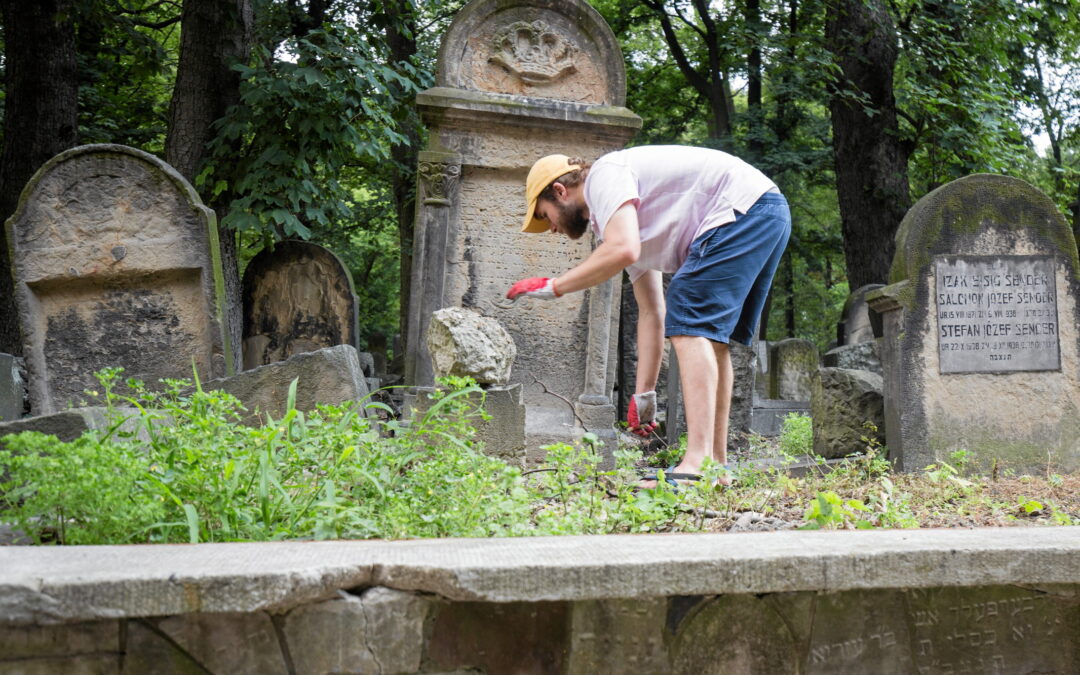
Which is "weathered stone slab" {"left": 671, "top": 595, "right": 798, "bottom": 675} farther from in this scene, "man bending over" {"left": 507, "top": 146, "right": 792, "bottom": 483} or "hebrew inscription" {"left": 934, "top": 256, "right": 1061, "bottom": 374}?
"hebrew inscription" {"left": 934, "top": 256, "right": 1061, "bottom": 374}

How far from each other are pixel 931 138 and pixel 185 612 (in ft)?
40.8

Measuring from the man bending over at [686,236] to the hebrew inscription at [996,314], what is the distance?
76.6 inches

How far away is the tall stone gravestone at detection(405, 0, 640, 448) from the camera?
6.49 metres

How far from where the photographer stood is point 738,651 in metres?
2.04

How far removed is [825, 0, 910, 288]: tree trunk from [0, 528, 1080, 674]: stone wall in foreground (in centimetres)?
1056

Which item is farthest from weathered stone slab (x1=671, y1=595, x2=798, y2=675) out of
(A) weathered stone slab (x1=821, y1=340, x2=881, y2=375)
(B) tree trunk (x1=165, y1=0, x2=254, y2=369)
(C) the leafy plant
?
(A) weathered stone slab (x1=821, y1=340, x2=881, y2=375)

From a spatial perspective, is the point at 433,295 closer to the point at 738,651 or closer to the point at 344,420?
the point at 344,420

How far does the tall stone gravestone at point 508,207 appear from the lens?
649 centimetres

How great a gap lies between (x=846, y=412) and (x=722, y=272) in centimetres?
252

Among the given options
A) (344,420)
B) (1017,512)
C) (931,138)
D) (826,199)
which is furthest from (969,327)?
(826,199)

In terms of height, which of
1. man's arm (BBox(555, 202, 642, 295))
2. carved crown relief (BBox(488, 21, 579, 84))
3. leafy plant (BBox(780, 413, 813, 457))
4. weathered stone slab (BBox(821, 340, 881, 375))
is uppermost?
carved crown relief (BBox(488, 21, 579, 84))

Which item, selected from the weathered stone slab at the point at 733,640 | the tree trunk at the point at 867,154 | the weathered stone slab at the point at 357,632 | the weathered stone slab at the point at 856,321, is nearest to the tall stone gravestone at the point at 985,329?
the weathered stone slab at the point at 733,640

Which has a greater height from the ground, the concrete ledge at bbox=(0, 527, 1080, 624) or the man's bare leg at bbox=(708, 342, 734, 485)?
the man's bare leg at bbox=(708, 342, 734, 485)

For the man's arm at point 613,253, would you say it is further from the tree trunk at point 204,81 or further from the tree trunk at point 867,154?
the tree trunk at point 867,154
